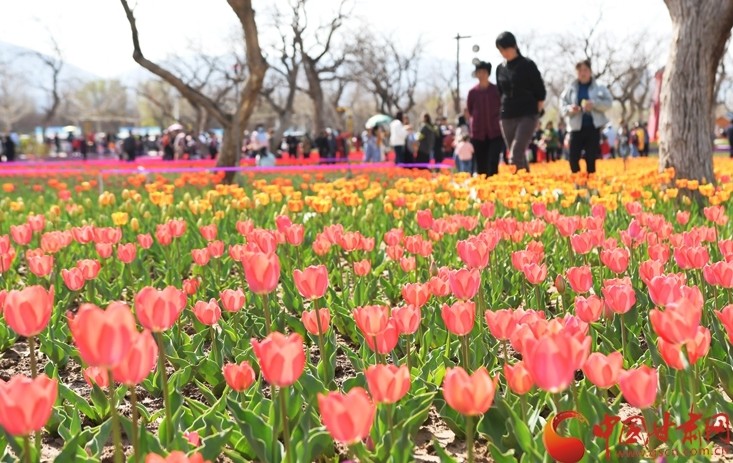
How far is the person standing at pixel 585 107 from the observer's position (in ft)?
26.8

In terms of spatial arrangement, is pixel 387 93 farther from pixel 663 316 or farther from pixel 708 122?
pixel 663 316

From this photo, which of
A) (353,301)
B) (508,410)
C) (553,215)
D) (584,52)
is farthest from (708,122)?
(584,52)

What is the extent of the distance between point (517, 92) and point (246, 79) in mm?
4770

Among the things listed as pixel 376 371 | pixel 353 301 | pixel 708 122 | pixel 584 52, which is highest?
pixel 584 52

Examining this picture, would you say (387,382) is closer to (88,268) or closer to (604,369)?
(604,369)

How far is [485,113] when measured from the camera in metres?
8.65

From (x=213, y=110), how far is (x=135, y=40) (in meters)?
1.46

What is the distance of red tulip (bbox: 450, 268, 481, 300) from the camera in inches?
83.7

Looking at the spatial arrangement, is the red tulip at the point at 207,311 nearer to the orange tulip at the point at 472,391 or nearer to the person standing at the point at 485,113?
the orange tulip at the point at 472,391

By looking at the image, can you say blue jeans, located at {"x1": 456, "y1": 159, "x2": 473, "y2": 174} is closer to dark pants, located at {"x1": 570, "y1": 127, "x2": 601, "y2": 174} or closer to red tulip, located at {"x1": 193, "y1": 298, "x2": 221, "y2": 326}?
dark pants, located at {"x1": 570, "y1": 127, "x2": 601, "y2": 174}

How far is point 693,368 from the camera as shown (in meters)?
1.75

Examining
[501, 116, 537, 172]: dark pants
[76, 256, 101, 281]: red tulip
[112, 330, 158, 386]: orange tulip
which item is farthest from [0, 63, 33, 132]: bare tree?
[112, 330, 158, 386]: orange tulip

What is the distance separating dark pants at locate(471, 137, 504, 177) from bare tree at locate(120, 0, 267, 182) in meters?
3.48

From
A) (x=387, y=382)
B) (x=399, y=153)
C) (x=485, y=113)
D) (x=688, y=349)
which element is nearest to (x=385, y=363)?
(x=387, y=382)
